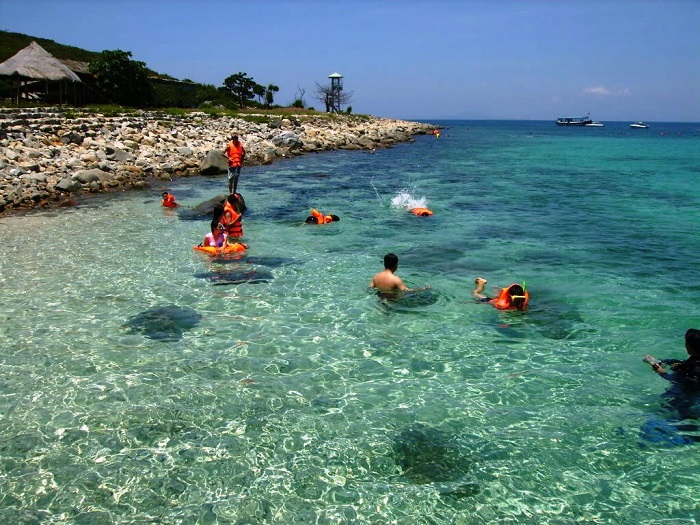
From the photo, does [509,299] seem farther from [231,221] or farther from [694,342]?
[231,221]

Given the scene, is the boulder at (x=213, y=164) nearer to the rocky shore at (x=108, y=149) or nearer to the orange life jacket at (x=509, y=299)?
the rocky shore at (x=108, y=149)

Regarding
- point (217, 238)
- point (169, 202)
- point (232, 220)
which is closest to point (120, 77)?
point (169, 202)

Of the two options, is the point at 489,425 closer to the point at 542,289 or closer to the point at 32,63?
the point at 542,289

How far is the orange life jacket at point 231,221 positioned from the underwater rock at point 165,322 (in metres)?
5.12

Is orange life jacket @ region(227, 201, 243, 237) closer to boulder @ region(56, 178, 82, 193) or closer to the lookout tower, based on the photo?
boulder @ region(56, 178, 82, 193)

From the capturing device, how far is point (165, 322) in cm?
Result: 981

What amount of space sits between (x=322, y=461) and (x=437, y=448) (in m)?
1.36

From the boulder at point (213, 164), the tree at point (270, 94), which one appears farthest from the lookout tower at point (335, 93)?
the boulder at point (213, 164)

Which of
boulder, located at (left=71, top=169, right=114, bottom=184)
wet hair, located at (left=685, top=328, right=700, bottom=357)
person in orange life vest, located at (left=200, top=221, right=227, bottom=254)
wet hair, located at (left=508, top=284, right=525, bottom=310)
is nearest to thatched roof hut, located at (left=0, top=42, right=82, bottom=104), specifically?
boulder, located at (left=71, top=169, right=114, bottom=184)

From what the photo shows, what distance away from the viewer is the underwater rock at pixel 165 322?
9341 mm

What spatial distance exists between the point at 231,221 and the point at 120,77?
132 feet

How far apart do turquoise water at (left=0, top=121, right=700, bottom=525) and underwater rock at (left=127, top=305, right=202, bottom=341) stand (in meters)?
0.05

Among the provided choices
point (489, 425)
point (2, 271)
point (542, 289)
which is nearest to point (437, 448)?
point (489, 425)

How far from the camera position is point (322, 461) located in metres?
6.16
